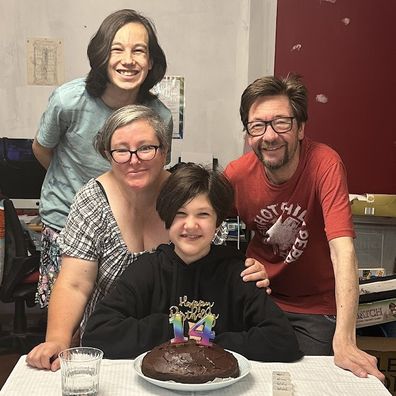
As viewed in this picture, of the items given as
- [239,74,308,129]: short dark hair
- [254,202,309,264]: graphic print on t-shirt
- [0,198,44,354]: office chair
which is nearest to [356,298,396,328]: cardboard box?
[254,202,309,264]: graphic print on t-shirt

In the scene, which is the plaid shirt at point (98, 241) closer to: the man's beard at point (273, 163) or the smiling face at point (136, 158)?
the smiling face at point (136, 158)

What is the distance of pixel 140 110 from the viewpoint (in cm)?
160

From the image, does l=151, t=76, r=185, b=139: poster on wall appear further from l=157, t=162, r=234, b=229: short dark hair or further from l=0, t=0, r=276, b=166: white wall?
l=157, t=162, r=234, b=229: short dark hair

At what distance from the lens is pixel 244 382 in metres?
1.20

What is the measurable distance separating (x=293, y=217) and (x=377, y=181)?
1679mm

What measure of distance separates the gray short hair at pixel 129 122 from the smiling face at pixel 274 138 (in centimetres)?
30

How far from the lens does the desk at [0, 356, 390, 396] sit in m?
1.15

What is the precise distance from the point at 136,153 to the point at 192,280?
385mm

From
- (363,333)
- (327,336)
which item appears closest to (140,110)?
(327,336)

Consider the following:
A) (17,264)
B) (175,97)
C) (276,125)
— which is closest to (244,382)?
(276,125)

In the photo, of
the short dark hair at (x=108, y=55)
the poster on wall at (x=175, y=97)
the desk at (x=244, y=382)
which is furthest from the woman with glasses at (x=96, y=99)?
the poster on wall at (x=175, y=97)

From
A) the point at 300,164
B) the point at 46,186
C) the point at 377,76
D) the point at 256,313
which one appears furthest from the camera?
the point at 377,76

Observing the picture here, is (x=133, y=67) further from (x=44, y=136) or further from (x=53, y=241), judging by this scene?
(x=53, y=241)

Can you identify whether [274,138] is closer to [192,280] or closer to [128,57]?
[192,280]
